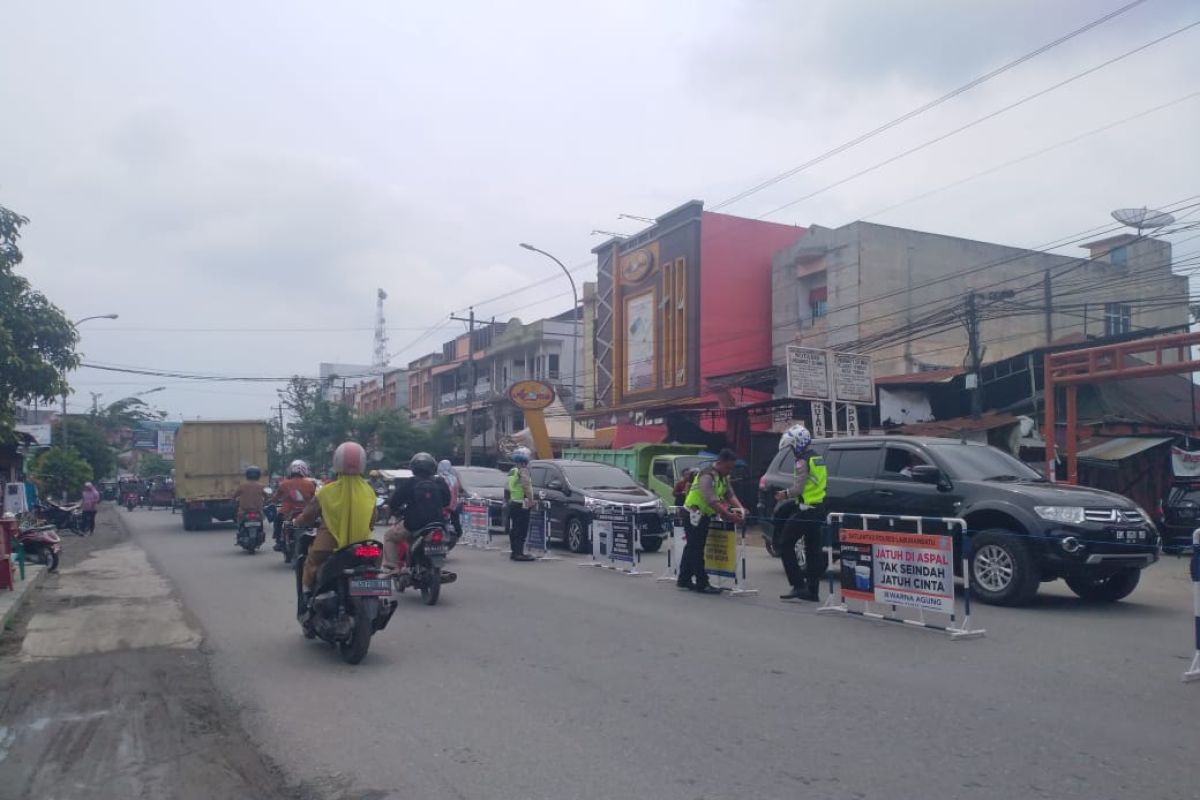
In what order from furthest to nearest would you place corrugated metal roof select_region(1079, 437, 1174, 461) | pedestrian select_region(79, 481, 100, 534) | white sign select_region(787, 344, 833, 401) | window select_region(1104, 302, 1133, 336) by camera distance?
window select_region(1104, 302, 1133, 336)
pedestrian select_region(79, 481, 100, 534)
white sign select_region(787, 344, 833, 401)
corrugated metal roof select_region(1079, 437, 1174, 461)

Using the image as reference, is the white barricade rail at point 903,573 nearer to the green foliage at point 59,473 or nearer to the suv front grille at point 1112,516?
the suv front grille at point 1112,516

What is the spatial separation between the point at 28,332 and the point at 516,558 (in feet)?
26.5

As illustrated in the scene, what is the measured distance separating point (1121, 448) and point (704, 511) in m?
14.3

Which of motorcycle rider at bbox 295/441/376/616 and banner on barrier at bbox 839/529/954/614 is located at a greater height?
motorcycle rider at bbox 295/441/376/616

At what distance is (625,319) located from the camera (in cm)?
4494

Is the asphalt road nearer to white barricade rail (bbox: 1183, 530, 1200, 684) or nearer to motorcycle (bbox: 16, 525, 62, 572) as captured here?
white barricade rail (bbox: 1183, 530, 1200, 684)

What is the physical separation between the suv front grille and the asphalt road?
97 cm

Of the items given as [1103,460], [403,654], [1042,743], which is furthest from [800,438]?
[1103,460]

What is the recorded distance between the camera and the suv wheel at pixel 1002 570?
10.4 meters

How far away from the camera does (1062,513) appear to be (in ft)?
34.1

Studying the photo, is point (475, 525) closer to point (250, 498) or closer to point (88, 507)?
point (250, 498)

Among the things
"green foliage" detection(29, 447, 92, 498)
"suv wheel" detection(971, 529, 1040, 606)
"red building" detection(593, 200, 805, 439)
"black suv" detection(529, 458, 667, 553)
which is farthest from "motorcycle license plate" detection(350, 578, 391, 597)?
"red building" detection(593, 200, 805, 439)

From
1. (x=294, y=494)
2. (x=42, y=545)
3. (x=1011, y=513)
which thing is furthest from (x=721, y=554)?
(x=42, y=545)

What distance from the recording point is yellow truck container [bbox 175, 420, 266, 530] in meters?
26.7
